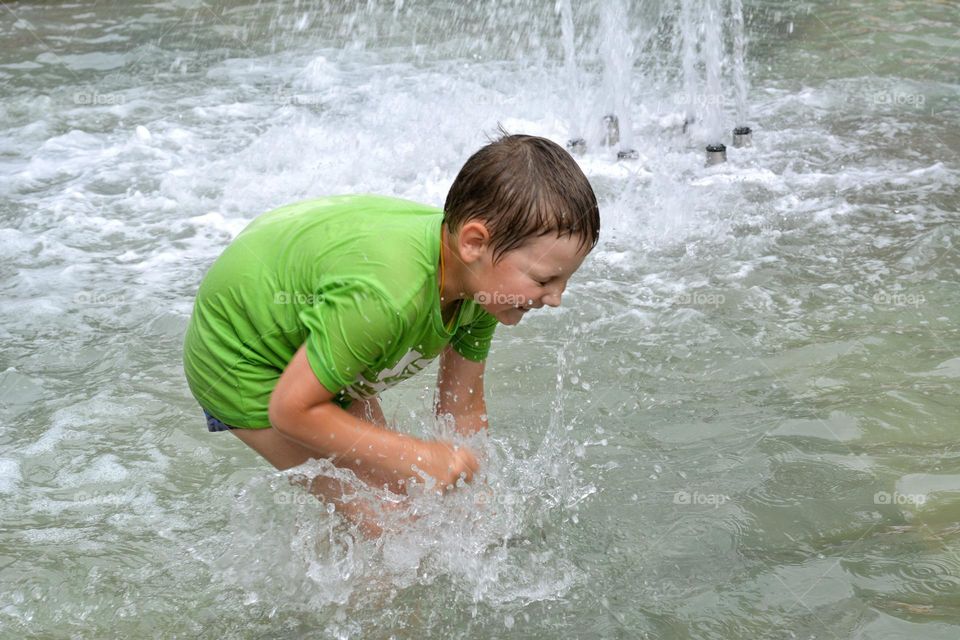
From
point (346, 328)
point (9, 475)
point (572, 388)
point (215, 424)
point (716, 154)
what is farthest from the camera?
point (716, 154)

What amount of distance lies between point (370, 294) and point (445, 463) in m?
0.49

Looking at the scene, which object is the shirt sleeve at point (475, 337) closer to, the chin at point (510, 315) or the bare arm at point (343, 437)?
the chin at point (510, 315)

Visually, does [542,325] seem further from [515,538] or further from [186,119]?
[186,119]

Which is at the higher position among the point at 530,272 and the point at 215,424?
the point at 530,272

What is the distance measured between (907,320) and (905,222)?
3.79ft

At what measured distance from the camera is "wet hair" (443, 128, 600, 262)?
2.29 m

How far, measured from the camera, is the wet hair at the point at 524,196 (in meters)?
2.29

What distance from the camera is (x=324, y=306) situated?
7.45 ft

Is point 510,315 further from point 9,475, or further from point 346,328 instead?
point 9,475

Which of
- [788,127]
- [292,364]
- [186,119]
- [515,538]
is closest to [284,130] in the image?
[186,119]

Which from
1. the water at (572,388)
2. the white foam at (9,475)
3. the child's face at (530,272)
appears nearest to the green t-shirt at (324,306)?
the child's face at (530,272)

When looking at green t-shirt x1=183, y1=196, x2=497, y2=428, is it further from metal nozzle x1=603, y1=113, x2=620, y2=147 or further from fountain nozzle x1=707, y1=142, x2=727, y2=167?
metal nozzle x1=603, y1=113, x2=620, y2=147

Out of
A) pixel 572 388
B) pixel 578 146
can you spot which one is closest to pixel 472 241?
pixel 572 388

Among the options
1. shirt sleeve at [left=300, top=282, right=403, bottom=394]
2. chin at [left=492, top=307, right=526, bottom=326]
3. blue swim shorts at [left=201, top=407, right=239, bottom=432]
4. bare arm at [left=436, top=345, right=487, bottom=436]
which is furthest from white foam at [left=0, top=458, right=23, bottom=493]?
chin at [left=492, top=307, right=526, bottom=326]
